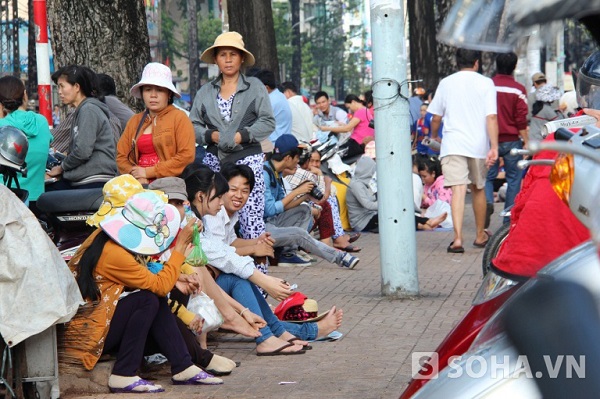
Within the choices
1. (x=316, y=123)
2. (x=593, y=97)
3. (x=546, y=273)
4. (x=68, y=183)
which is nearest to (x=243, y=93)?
(x=68, y=183)

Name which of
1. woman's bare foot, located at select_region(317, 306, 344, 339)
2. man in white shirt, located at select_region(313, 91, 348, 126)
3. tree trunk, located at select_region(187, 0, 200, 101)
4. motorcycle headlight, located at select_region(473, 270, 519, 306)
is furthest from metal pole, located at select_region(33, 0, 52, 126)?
tree trunk, located at select_region(187, 0, 200, 101)

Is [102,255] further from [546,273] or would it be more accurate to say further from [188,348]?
[546,273]

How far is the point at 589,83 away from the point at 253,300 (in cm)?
292

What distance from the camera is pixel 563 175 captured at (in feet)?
8.07

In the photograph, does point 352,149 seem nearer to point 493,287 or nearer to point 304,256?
point 304,256

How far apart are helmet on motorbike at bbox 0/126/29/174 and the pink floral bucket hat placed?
1.53m

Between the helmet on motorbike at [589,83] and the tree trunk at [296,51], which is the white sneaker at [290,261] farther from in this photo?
the tree trunk at [296,51]

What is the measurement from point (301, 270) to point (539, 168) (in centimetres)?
674

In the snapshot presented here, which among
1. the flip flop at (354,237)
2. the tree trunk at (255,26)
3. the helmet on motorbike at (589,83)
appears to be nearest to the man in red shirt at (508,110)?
the flip flop at (354,237)

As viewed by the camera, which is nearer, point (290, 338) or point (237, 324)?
point (237, 324)

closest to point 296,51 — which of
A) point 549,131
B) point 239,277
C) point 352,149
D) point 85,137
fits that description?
point 352,149

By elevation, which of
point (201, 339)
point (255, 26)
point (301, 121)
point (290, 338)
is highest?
point (255, 26)

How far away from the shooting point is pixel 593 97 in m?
5.05

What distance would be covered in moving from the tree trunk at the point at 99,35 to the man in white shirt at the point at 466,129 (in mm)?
3236
